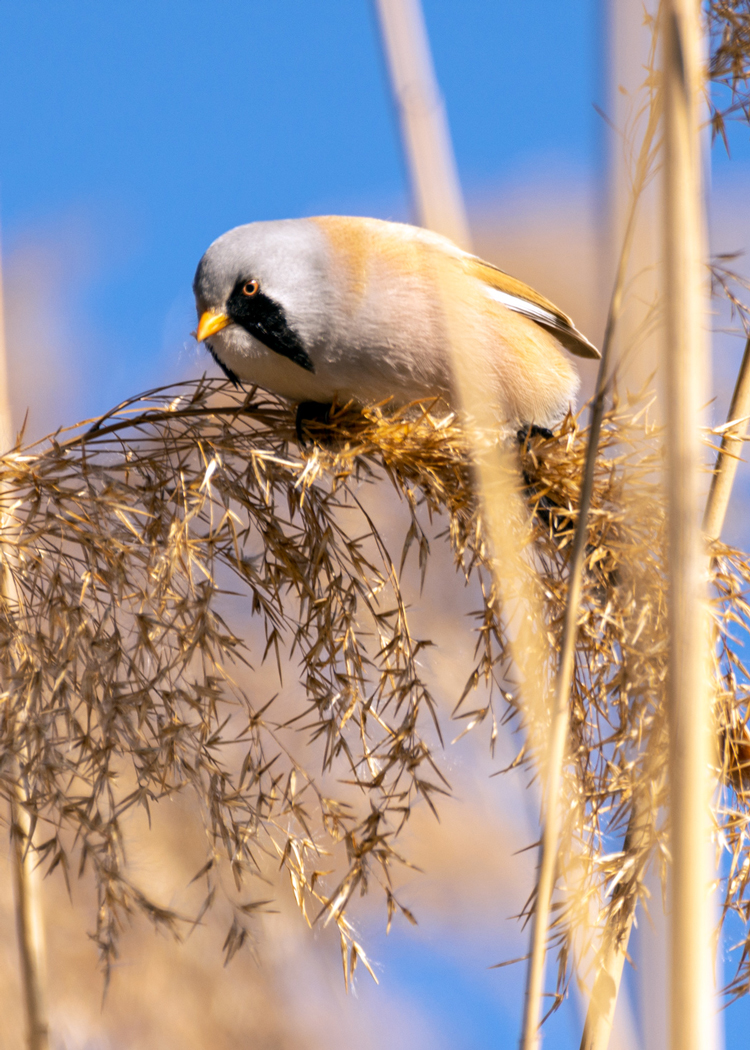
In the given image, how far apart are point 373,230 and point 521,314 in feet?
1.25

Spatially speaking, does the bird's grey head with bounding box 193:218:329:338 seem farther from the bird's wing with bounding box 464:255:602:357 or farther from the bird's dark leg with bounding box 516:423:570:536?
the bird's dark leg with bounding box 516:423:570:536

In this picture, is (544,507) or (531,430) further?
(531,430)

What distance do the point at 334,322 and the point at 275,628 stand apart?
2.20 feet

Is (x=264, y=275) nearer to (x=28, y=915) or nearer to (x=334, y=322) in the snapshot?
(x=334, y=322)

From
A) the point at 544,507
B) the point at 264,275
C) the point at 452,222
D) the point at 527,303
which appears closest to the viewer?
the point at 452,222

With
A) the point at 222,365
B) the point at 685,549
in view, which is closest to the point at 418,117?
the point at 685,549

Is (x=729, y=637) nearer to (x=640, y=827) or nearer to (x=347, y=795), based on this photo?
(x=640, y=827)

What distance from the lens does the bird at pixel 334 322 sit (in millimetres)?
1813

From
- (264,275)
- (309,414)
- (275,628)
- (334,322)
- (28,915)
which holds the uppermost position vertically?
(264,275)

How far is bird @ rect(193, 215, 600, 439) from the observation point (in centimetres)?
181

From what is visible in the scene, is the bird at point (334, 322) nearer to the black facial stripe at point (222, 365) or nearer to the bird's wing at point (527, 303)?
the black facial stripe at point (222, 365)

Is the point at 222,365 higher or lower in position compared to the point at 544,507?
higher

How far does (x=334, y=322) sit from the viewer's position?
183 cm

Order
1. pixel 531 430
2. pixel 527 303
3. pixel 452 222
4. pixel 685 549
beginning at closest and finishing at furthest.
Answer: pixel 685 549 → pixel 452 222 → pixel 531 430 → pixel 527 303
